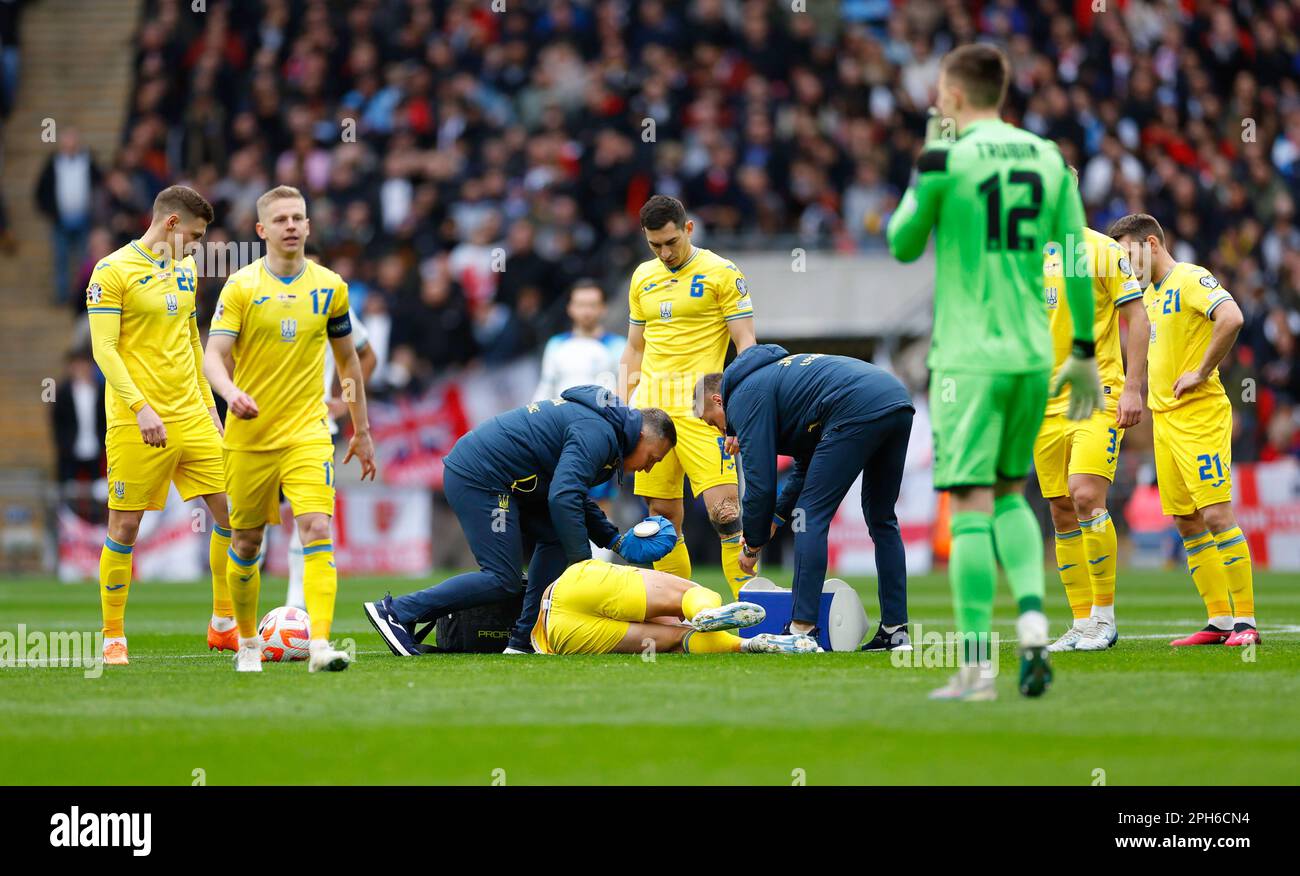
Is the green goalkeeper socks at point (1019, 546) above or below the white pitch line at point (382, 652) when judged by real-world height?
above

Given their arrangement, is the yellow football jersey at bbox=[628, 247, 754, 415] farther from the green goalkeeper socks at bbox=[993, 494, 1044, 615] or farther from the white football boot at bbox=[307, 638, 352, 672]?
the green goalkeeper socks at bbox=[993, 494, 1044, 615]

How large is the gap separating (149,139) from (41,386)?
394 cm

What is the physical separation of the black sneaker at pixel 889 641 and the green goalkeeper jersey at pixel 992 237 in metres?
3.30

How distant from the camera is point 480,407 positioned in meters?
23.3

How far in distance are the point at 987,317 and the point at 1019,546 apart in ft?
3.02

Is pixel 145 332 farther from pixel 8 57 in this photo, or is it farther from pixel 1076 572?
pixel 8 57

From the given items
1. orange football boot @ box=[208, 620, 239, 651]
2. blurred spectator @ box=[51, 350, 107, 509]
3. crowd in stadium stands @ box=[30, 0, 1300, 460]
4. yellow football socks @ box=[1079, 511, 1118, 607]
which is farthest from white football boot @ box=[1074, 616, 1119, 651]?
blurred spectator @ box=[51, 350, 107, 509]

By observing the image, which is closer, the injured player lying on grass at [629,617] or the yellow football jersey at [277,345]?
the yellow football jersey at [277,345]

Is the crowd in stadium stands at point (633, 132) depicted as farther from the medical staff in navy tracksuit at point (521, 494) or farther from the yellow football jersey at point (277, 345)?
the yellow football jersey at point (277, 345)

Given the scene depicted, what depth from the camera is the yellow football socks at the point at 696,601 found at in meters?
9.73

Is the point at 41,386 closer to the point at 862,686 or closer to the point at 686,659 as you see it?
the point at 686,659

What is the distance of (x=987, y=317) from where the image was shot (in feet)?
23.4

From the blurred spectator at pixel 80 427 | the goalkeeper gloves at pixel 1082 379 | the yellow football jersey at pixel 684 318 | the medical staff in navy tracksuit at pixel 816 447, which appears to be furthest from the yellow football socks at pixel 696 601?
the blurred spectator at pixel 80 427

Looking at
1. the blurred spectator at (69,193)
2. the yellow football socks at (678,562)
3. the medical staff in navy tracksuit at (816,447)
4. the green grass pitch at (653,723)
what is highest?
the blurred spectator at (69,193)
